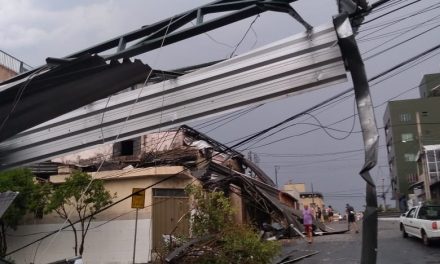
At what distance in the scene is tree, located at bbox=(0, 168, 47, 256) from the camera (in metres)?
18.6

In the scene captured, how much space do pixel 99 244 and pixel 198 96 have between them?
13.3m

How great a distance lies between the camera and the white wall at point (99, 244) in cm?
1959

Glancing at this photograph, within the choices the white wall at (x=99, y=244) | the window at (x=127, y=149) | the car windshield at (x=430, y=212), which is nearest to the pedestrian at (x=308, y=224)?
the car windshield at (x=430, y=212)

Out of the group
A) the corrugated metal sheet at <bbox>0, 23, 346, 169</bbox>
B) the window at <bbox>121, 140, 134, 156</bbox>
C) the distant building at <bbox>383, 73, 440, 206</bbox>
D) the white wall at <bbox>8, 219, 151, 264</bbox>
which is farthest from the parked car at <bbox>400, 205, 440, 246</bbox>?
the distant building at <bbox>383, 73, 440, 206</bbox>

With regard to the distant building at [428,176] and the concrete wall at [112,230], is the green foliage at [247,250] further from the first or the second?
the distant building at [428,176]

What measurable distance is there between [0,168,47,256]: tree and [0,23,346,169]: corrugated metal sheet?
8582 mm

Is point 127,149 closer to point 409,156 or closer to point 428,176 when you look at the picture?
point 428,176

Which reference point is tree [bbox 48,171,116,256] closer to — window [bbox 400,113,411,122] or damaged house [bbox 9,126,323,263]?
damaged house [bbox 9,126,323,263]

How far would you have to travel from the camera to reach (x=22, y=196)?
1919 cm

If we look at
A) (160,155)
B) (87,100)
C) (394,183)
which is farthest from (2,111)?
(394,183)

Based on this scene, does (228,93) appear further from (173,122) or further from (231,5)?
(231,5)

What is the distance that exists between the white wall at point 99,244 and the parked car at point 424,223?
410 inches

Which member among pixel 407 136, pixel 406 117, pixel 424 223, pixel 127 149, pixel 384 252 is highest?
pixel 406 117

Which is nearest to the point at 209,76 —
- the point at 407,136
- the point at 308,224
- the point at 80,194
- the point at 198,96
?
the point at 198,96
